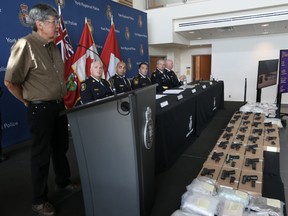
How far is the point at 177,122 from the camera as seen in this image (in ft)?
7.77

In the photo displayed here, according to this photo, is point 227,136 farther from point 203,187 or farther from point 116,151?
point 116,151

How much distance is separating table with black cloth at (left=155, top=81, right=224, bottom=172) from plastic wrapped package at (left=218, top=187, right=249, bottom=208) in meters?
0.74

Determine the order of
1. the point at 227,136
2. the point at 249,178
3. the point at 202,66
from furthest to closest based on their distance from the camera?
the point at 202,66
the point at 227,136
the point at 249,178

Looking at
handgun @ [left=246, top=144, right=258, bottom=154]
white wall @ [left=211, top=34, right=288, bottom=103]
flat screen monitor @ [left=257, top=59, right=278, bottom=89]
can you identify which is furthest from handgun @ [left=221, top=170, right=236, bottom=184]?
white wall @ [left=211, top=34, right=288, bottom=103]

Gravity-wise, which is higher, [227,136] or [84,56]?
[84,56]

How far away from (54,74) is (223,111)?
4032 mm

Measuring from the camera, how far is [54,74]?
1.43 m

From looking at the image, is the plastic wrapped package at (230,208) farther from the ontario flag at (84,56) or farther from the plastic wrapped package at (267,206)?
the ontario flag at (84,56)

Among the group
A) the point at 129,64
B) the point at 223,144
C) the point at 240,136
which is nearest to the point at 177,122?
the point at 223,144

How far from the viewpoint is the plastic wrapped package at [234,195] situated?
1.28 metres

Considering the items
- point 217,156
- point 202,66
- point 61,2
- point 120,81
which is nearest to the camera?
point 217,156

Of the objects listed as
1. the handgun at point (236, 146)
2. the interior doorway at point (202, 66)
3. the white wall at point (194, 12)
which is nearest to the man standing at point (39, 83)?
the handgun at point (236, 146)

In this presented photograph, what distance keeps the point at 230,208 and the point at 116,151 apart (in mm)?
708

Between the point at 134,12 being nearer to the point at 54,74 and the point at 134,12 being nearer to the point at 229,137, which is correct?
the point at 229,137
